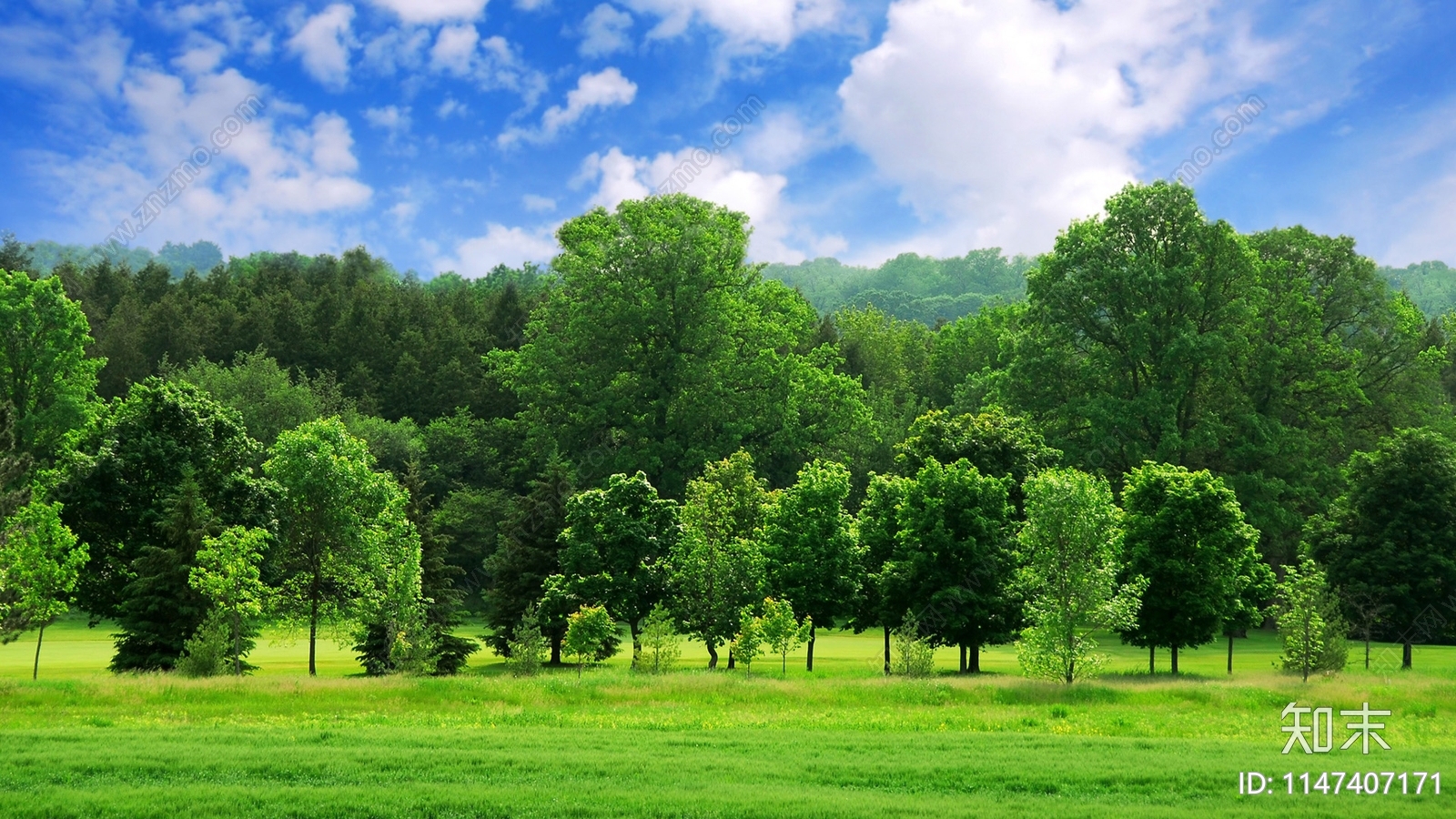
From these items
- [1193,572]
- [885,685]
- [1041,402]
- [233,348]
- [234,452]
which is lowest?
[885,685]

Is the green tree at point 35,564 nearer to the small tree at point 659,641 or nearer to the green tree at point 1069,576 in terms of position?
the small tree at point 659,641

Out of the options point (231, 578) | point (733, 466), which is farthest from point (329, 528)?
point (733, 466)

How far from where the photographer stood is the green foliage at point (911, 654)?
34.4 metres

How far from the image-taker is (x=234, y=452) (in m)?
42.8

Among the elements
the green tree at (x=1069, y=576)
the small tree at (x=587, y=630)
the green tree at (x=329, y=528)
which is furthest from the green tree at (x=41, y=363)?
the green tree at (x=1069, y=576)

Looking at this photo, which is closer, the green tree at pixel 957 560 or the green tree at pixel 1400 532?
the green tree at pixel 957 560

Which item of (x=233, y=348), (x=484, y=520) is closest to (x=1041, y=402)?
(x=484, y=520)

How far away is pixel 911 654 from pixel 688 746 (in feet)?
57.4

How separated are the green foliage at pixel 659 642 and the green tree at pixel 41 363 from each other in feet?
122

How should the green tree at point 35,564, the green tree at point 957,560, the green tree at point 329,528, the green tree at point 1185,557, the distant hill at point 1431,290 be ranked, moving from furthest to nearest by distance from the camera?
the distant hill at point 1431,290, the green tree at point 329,528, the green tree at point 957,560, the green tree at point 1185,557, the green tree at point 35,564

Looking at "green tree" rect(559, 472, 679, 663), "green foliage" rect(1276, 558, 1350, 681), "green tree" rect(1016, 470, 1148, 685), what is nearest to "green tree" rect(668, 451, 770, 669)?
"green tree" rect(559, 472, 679, 663)

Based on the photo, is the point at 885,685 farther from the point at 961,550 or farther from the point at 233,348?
the point at 233,348

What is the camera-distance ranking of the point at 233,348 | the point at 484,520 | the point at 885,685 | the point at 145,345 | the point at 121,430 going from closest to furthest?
the point at 885,685 < the point at 121,430 < the point at 484,520 < the point at 145,345 < the point at 233,348

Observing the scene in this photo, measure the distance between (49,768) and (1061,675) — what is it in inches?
1064
